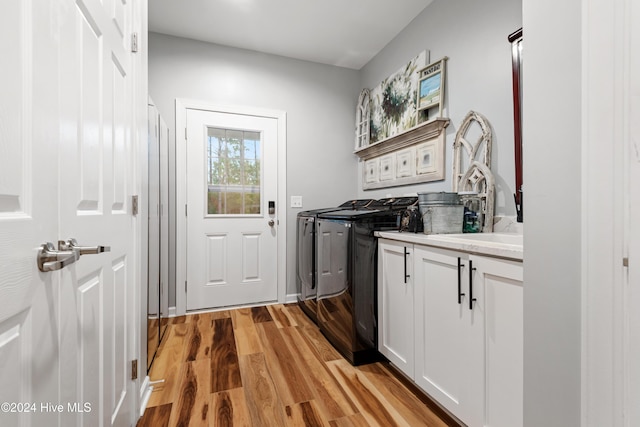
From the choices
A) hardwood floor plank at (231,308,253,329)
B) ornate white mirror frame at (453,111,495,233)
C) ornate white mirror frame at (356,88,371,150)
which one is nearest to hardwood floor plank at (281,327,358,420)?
hardwood floor plank at (231,308,253,329)

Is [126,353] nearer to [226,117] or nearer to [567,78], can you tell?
[567,78]

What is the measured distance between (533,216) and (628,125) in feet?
0.90

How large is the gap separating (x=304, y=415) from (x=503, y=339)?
0.98 metres

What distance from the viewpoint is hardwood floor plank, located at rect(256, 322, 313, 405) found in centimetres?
153

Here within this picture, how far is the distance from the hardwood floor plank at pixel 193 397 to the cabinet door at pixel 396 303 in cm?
105

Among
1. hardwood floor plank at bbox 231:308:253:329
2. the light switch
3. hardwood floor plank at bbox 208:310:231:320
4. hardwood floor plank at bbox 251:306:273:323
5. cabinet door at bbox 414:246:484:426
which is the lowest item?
hardwood floor plank at bbox 208:310:231:320

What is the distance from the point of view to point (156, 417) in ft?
4.50

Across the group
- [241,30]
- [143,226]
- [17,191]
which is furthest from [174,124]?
[17,191]

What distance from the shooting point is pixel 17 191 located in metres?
0.53

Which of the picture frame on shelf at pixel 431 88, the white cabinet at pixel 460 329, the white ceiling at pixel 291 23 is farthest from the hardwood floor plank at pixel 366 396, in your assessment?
the white ceiling at pixel 291 23

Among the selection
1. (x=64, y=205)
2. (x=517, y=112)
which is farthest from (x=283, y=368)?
(x=517, y=112)

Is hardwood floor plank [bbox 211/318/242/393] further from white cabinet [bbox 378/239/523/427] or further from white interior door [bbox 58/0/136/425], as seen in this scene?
white cabinet [bbox 378/239/523/427]

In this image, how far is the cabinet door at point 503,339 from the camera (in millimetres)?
995

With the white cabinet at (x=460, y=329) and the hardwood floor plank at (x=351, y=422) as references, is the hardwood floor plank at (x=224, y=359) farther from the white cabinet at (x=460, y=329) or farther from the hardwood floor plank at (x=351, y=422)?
the white cabinet at (x=460, y=329)
